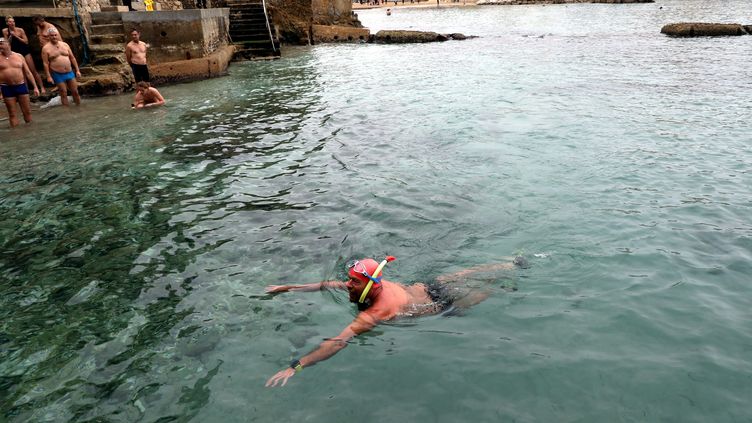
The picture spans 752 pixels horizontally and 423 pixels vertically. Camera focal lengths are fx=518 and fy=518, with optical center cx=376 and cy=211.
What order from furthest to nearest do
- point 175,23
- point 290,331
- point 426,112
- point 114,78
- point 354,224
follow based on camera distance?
1. point 175,23
2. point 114,78
3. point 426,112
4. point 354,224
5. point 290,331

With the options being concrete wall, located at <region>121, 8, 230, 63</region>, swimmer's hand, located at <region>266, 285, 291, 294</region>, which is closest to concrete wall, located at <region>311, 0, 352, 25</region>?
concrete wall, located at <region>121, 8, 230, 63</region>

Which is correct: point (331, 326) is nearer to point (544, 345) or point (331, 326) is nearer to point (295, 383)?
point (295, 383)

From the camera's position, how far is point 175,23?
1791cm

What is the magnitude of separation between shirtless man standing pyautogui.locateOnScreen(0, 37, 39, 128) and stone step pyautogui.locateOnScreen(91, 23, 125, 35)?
5.52 metres

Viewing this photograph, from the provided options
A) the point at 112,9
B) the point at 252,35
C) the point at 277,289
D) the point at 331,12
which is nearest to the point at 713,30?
the point at 331,12

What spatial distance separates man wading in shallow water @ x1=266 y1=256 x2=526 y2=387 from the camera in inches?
186

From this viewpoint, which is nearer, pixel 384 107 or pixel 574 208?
pixel 574 208

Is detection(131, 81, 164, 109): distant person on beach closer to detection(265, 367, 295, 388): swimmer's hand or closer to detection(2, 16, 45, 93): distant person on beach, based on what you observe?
detection(2, 16, 45, 93): distant person on beach

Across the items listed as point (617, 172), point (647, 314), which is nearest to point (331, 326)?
point (647, 314)

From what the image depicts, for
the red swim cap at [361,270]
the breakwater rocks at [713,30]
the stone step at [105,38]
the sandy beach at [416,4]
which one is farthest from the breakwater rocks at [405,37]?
the sandy beach at [416,4]

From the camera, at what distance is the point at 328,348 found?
475 cm

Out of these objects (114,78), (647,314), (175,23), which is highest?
(175,23)

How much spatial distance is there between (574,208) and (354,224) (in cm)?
319

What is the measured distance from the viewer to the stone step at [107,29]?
1719 cm
